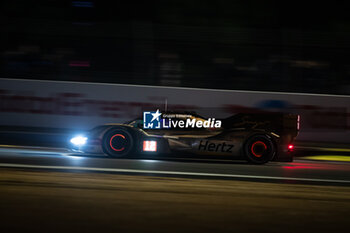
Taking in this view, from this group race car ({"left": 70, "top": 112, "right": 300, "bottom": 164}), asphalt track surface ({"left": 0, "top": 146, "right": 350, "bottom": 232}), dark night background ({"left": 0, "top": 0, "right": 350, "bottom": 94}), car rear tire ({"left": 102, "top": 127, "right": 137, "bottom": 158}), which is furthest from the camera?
dark night background ({"left": 0, "top": 0, "right": 350, "bottom": 94})

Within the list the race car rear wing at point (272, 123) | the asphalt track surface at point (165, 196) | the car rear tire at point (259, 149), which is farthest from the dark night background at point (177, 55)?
the asphalt track surface at point (165, 196)

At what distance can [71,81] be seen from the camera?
1501cm

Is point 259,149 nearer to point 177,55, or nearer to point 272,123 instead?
point 272,123

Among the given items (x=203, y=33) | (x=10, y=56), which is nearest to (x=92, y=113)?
(x=10, y=56)

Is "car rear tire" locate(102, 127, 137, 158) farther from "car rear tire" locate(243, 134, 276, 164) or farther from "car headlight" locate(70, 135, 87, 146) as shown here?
"car rear tire" locate(243, 134, 276, 164)

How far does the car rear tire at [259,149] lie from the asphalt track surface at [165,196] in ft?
0.90

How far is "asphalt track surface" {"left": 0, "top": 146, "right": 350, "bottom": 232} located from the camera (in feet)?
14.8

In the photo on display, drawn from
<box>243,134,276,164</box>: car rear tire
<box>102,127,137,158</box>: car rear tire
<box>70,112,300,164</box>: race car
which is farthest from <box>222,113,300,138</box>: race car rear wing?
<box>102,127,137,158</box>: car rear tire

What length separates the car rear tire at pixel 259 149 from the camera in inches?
365

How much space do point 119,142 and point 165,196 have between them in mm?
3816

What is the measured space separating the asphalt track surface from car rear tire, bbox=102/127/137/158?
30cm

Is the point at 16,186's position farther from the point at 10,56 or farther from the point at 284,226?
the point at 10,56

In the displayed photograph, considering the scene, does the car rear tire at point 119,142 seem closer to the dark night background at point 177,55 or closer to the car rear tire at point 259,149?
the car rear tire at point 259,149

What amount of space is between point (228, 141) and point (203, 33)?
685cm
